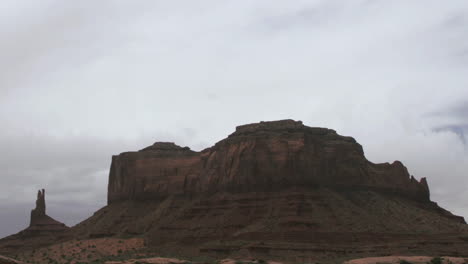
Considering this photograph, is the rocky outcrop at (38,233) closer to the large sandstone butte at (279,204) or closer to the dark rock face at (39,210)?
the dark rock face at (39,210)

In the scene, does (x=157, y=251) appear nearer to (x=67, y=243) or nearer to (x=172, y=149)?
(x=67, y=243)

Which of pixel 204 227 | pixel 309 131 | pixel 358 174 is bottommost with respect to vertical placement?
pixel 204 227

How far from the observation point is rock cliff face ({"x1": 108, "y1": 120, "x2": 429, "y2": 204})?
315 feet

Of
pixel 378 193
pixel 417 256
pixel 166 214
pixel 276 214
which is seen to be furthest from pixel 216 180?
pixel 417 256

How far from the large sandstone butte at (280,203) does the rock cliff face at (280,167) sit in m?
0.16

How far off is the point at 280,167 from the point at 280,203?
7074 millimetres

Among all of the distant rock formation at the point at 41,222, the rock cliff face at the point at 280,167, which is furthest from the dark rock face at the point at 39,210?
the rock cliff face at the point at 280,167

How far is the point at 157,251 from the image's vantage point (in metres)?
91.5

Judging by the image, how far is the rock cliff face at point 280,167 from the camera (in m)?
95.9

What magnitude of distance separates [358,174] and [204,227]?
2541 cm

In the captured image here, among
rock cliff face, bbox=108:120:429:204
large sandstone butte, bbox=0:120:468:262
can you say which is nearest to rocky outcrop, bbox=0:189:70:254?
large sandstone butte, bbox=0:120:468:262

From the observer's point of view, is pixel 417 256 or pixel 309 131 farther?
pixel 309 131

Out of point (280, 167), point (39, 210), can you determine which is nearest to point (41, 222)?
point (39, 210)

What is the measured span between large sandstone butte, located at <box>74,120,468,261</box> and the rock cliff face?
0.54 feet
